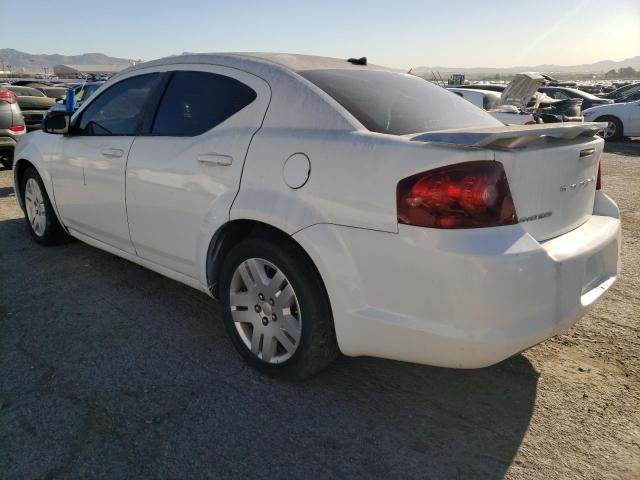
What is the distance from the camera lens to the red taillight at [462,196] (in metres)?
2.00

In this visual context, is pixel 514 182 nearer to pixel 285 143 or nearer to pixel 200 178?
pixel 285 143

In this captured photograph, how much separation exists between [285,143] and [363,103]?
458 mm

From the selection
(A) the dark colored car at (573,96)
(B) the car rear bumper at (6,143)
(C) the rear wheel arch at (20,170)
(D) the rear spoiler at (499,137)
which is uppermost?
(A) the dark colored car at (573,96)

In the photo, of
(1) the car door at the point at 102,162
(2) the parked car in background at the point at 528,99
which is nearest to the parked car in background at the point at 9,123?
(1) the car door at the point at 102,162

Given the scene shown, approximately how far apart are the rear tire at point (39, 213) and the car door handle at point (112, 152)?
4.17ft

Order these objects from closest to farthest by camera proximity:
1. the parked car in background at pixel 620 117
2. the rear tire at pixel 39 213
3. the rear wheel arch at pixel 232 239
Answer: the rear wheel arch at pixel 232 239, the rear tire at pixel 39 213, the parked car in background at pixel 620 117

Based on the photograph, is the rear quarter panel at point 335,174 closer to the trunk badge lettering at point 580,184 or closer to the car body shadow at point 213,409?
the trunk badge lettering at point 580,184

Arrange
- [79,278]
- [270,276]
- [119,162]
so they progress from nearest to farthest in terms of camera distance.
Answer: [270,276], [119,162], [79,278]

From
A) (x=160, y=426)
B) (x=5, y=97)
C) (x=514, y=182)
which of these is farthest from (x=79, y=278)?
(x=5, y=97)


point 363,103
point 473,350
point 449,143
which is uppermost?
point 363,103

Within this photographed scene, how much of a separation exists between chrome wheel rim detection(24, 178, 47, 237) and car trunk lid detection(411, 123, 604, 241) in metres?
3.87

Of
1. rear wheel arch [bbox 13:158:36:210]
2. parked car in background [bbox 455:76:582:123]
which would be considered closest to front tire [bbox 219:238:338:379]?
rear wheel arch [bbox 13:158:36:210]

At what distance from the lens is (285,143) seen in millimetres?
2504

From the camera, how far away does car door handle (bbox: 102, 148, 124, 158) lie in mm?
3462
